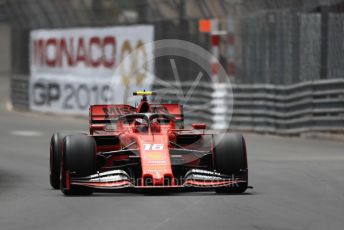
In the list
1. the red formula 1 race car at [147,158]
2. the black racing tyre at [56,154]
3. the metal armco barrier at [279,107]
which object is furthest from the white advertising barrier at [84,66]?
the red formula 1 race car at [147,158]

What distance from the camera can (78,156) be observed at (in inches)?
554

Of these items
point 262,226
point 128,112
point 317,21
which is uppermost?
point 317,21

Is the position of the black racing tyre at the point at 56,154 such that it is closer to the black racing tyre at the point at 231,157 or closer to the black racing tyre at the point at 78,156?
the black racing tyre at the point at 78,156

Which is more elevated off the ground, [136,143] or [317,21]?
[317,21]

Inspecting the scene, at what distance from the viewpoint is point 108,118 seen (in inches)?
637

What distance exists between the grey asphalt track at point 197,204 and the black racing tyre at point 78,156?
311 millimetres

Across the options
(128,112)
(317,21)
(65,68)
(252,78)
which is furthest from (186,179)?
(65,68)

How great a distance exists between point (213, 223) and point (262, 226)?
51cm

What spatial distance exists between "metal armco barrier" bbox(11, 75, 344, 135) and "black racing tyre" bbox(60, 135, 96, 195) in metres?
9.95

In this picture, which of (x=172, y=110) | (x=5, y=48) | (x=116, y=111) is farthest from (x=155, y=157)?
(x=5, y=48)

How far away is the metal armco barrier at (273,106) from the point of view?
2602cm

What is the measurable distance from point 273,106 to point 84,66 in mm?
11310

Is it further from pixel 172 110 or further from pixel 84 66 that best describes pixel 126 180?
pixel 84 66

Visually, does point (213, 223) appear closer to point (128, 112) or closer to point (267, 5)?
point (128, 112)
